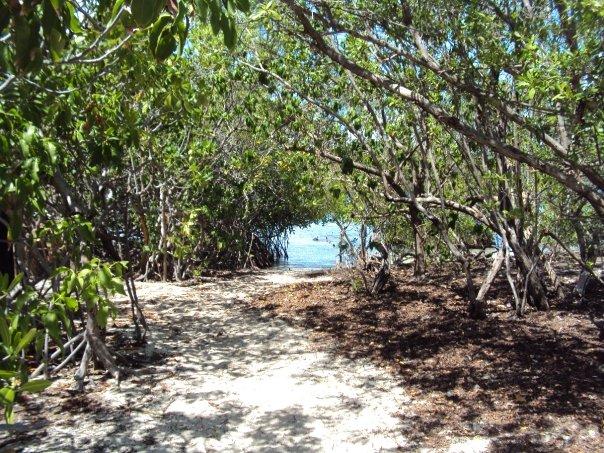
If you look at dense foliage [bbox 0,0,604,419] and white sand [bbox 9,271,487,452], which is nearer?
dense foliage [bbox 0,0,604,419]

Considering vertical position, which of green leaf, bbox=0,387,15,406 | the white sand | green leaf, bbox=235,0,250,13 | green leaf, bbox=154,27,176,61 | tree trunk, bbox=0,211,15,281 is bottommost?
the white sand

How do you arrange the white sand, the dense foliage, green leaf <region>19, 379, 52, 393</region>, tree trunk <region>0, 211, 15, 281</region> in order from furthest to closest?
tree trunk <region>0, 211, 15, 281</region>, the white sand, the dense foliage, green leaf <region>19, 379, 52, 393</region>

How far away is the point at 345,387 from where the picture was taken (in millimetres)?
Answer: 5184

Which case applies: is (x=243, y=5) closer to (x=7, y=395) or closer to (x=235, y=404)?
(x=7, y=395)

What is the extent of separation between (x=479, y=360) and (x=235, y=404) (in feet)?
8.13

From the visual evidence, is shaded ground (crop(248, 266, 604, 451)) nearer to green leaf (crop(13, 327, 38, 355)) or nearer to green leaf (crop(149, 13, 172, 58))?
green leaf (crop(13, 327, 38, 355))

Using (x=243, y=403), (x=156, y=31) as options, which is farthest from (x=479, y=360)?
(x=156, y=31)

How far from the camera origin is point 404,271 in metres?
12.1

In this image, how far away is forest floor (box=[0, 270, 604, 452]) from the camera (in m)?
4.05

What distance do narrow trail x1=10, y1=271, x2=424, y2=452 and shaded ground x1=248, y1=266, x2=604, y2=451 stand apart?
0.99 feet

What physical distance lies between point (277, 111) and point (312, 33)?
4275 mm

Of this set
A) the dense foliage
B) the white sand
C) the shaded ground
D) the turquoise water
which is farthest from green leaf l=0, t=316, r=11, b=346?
the turquoise water

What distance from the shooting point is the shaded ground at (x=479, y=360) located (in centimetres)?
408

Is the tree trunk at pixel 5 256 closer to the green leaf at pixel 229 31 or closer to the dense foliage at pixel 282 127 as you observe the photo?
the dense foliage at pixel 282 127
